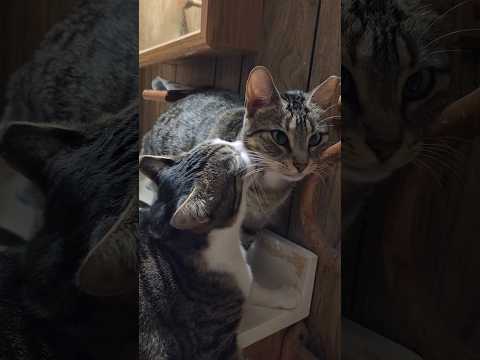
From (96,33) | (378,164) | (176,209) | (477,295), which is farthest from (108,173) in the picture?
(477,295)

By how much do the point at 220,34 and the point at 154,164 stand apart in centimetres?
26

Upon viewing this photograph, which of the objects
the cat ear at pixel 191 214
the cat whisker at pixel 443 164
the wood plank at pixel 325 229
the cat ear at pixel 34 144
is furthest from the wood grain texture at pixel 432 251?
the cat ear at pixel 34 144

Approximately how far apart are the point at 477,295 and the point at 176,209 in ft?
1.53

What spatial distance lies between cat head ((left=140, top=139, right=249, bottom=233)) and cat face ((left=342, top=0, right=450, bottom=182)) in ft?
0.71

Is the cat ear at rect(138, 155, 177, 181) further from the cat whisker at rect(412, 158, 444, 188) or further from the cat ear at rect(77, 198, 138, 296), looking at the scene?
the cat whisker at rect(412, 158, 444, 188)

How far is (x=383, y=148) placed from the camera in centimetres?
51

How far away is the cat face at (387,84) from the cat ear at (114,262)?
1.08 ft

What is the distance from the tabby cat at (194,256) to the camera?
2.12 ft

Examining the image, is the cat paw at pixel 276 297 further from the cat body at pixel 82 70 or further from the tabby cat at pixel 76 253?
the cat body at pixel 82 70

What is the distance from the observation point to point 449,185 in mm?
461

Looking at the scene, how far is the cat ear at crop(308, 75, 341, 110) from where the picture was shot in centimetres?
68

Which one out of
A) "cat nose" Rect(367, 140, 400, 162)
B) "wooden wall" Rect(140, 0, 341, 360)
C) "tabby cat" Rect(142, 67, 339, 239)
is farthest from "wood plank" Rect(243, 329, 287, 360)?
"cat nose" Rect(367, 140, 400, 162)

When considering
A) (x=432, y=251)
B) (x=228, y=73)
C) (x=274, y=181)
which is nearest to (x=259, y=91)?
(x=228, y=73)

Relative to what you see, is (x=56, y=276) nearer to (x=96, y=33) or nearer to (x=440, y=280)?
(x=96, y=33)
